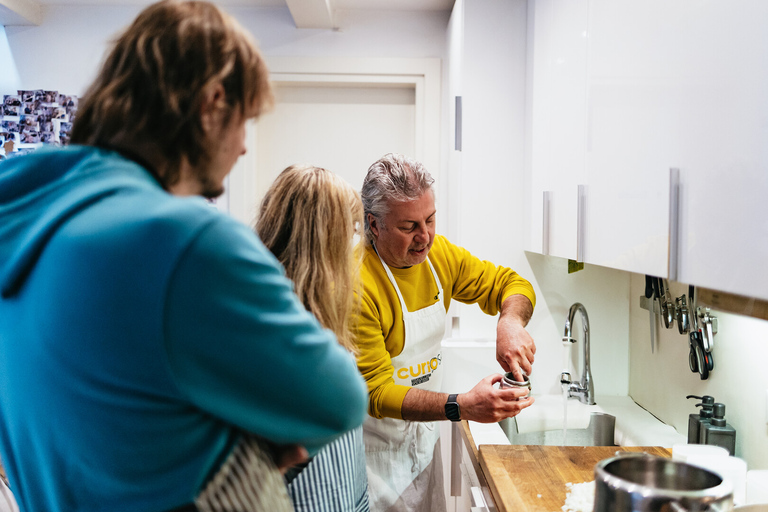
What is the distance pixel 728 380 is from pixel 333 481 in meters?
0.98

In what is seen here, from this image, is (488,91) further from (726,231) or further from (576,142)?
(726,231)

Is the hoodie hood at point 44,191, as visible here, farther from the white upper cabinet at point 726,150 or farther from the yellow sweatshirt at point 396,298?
the yellow sweatshirt at point 396,298

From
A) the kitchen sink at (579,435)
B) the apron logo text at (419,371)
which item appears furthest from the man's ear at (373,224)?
the kitchen sink at (579,435)

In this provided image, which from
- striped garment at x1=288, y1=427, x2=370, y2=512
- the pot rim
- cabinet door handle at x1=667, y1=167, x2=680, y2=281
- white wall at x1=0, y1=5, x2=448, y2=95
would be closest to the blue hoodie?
the pot rim

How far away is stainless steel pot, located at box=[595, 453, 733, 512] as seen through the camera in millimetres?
723

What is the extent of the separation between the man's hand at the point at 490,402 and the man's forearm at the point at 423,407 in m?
0.05

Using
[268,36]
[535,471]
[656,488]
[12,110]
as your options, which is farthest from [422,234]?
[12,110]

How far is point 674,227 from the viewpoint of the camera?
3.37ft

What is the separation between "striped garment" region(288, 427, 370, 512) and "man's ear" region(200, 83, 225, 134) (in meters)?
0.69

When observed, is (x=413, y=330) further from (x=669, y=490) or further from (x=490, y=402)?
(x=669, y=490)

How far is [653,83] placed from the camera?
112cm

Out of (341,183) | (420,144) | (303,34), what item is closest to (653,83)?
(341,183)

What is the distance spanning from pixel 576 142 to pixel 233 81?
47.0 inches

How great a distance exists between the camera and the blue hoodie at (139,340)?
520mm
